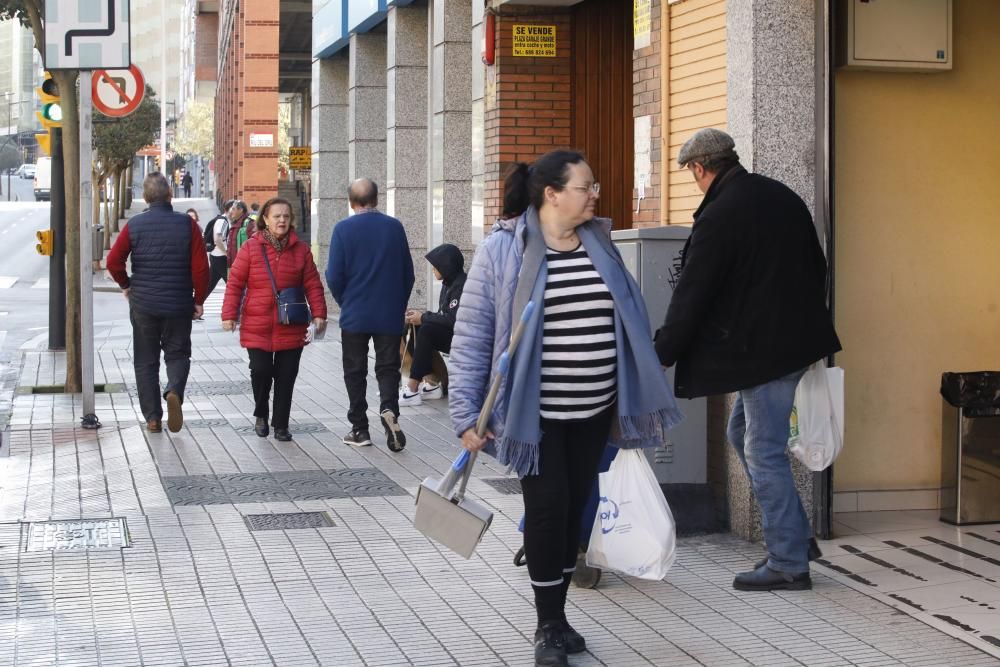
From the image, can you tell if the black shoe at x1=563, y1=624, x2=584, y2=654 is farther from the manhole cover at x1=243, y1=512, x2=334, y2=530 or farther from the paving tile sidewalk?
the manhole cover at x1=243, y1=512, x2=334, y2=530

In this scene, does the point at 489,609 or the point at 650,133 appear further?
the point at 650,133

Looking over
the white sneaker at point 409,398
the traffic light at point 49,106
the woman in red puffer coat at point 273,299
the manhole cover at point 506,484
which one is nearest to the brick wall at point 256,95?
the traffic light at point 49,106

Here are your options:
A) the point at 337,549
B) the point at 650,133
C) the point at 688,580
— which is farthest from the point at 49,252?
the point at 688,580

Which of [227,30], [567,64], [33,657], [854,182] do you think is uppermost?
[227,30]

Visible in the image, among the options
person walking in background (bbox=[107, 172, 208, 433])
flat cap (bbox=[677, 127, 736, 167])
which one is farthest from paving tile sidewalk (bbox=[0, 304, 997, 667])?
flat cap (bbox=[677, 127, 736, 167])

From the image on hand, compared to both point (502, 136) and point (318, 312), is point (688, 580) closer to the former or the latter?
point (318, 312)

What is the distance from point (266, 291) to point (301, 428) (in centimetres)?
131

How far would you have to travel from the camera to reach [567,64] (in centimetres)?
1248

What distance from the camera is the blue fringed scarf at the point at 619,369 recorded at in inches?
199

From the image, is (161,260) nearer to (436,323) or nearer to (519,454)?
(436,323)

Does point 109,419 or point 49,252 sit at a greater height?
point 49,252

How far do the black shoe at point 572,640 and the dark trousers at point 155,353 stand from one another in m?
5.85

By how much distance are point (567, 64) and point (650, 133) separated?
353 cm

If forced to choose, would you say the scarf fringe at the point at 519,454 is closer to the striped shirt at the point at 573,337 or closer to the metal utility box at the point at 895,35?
the striped shirt at the point at 573,337
